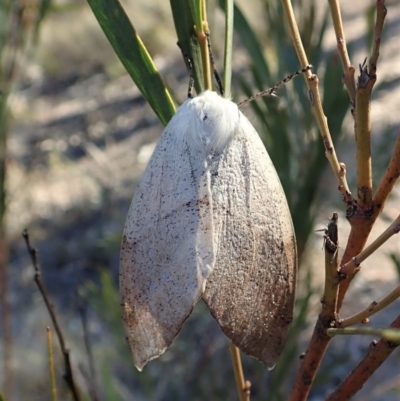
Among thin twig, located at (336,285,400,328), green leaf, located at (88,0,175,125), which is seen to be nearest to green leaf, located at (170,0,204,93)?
green leaf, located at (88,0,175,125)

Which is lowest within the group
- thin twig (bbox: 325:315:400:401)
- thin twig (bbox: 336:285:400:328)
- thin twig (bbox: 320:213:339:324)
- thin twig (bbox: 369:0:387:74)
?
thin twig (bbox: 325:315:400:401)

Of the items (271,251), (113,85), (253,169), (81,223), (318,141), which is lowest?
(271,251)

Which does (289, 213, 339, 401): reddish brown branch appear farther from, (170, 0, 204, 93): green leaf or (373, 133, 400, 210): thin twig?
(170, 0, 204, 93): green leaf

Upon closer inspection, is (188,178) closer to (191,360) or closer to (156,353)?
(156,353)

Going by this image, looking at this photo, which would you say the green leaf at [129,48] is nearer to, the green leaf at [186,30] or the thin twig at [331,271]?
the green leaf at [186,30]

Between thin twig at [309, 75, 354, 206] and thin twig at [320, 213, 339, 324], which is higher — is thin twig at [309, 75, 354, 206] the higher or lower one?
the higher one

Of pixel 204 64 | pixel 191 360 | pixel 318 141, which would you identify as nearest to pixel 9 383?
pixel 191 360
